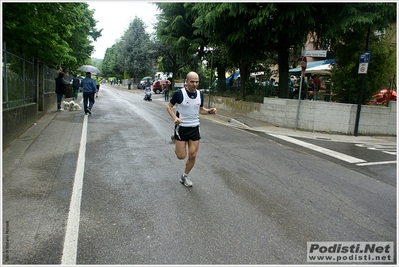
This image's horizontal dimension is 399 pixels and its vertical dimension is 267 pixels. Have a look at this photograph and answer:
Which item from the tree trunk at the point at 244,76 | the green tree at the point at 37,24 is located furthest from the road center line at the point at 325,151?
the green tree at the point at 37,24

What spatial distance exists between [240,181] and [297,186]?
97cm

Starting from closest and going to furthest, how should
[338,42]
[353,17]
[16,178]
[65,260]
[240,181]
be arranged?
[65,260]
[16,178]
[240,181]
[353,17]
[338,42]

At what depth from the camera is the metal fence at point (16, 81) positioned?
26.2 feet

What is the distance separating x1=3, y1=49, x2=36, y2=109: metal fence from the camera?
26.2ft

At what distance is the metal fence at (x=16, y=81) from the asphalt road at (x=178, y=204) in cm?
120

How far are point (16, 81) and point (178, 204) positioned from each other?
7.18 meters

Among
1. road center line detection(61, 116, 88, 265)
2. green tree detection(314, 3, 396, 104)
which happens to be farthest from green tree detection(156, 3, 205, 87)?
road center line detection(61, 116, 88, 265)

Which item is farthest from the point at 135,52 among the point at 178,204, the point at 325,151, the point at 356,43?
the point at 178,204

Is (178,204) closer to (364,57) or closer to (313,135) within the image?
(313,135)

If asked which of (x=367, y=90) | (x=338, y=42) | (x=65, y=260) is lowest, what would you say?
(x=65, y=260)

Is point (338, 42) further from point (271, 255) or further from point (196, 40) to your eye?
point (271, 255)

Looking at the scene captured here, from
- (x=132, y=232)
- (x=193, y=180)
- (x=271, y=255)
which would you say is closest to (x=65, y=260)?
(x=132, y=232)

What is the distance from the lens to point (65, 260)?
3.08 metres

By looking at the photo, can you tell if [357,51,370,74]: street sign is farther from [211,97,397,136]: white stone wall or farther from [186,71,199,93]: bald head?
[186,71,199,93]: bald head
